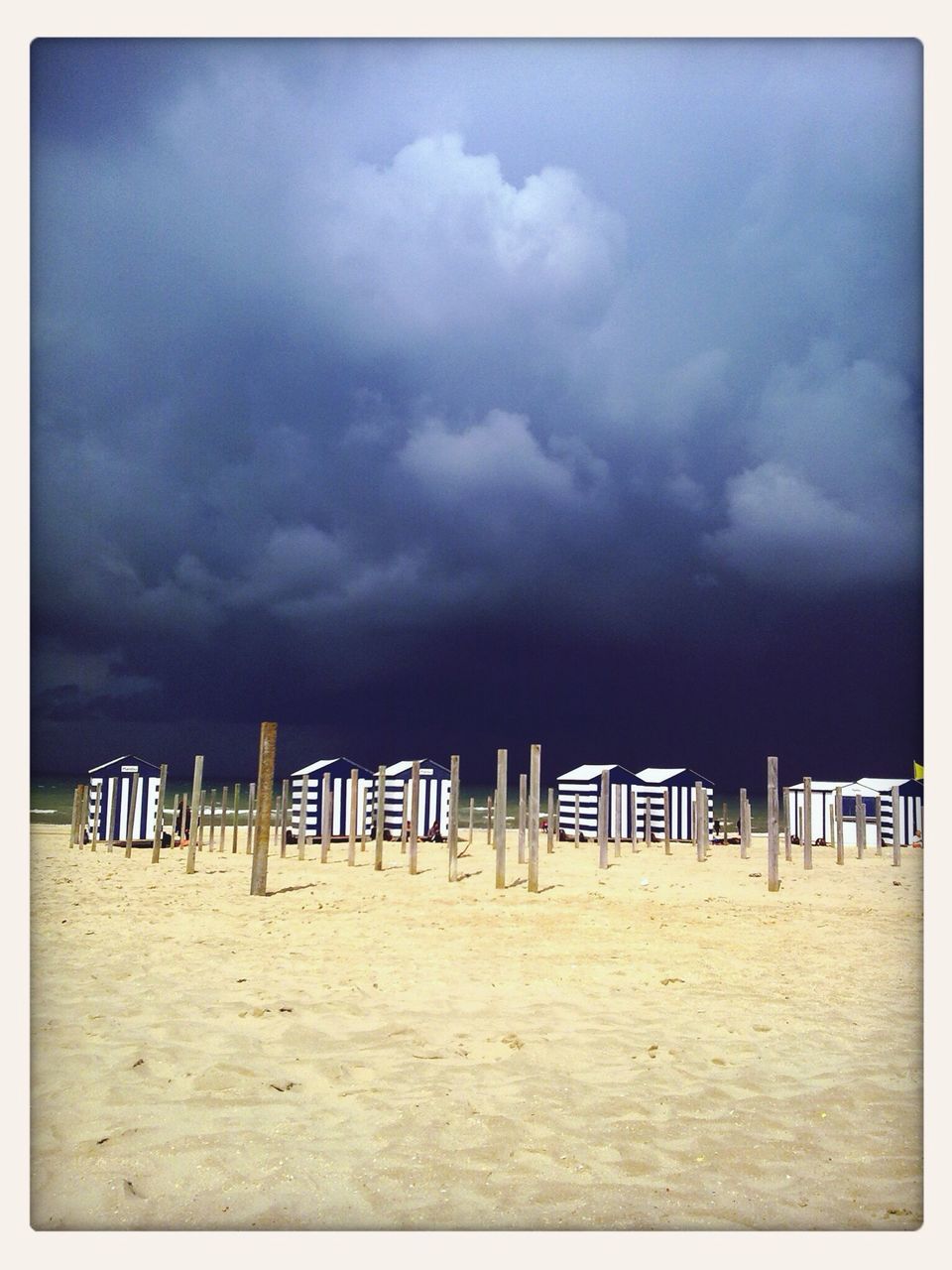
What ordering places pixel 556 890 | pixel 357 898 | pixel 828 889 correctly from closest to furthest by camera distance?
pixel 357 898 → pixel 556 890 → pixel 828 889

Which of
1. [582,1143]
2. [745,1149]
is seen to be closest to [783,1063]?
[745,1149]

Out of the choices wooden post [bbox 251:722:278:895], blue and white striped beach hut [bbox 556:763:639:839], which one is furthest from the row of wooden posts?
blue and white striped beach hut [bbox 556:763:639:839]

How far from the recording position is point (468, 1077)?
514 cm

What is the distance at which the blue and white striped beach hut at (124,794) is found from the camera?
24281 millimetres

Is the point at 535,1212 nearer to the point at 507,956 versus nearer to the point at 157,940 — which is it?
the point at 507,956

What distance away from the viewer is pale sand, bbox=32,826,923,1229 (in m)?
3.84

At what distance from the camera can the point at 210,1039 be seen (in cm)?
566

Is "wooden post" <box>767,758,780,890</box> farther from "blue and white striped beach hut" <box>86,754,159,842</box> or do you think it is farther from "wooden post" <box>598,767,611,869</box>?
"blue and white striped beach hut" <box>86,754,159,842</box>

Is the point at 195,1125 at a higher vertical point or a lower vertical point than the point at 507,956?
higher

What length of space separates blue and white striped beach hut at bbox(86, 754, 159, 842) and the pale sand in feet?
50.1

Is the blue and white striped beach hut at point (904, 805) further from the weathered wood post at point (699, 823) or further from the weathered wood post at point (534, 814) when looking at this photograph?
the weathered wood post at point (534, 814)

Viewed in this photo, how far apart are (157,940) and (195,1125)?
A: 15.5ft

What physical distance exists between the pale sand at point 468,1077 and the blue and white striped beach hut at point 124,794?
1527cm

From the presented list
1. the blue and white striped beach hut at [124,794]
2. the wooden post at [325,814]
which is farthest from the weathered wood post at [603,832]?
the blue and white striped beach hut at [124,794]
